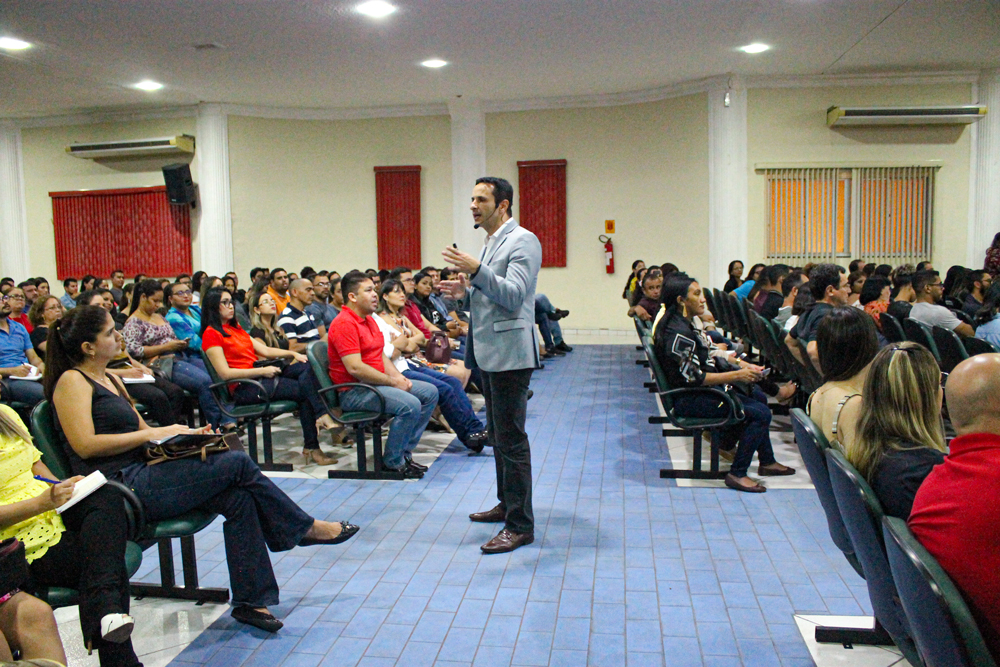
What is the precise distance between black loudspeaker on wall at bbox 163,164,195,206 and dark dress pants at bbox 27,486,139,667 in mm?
9348

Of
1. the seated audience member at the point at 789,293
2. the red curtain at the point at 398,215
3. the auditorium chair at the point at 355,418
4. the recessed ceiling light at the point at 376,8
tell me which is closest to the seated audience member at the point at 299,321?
the auditorium chair at the point at 355,418

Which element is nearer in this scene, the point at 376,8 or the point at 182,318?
the point at 182,318

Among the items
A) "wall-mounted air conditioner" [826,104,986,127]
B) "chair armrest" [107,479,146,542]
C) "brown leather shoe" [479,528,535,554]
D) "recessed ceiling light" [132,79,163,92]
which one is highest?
"recessed ceiling light" [132,79,163,92]

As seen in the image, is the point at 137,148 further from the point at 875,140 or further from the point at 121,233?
the point at 875,140

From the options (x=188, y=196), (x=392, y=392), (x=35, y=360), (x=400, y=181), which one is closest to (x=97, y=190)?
(x=188, y=196)

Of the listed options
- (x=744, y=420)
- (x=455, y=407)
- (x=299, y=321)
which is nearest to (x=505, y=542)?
(x=744, y=420)

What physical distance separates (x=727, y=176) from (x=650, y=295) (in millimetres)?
3593

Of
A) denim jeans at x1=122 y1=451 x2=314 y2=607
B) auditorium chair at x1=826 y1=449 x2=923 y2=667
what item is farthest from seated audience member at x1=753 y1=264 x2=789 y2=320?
denim jeans at x1=122 y1=451 x2=314 y2=607

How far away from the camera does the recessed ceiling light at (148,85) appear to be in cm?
933

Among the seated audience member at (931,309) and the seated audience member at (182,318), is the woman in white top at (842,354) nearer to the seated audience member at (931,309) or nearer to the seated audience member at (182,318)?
the seated audience member at (931,309)

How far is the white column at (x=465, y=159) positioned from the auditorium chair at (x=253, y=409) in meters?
6.62

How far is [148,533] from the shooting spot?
8.30 ft

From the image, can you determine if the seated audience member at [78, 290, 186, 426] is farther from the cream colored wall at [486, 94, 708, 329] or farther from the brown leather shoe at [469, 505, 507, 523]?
the cream colored wall at [486, 94, 708, 329]

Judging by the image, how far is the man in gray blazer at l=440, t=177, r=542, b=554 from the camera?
127 inches
